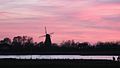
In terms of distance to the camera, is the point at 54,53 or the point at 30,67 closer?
the point at 30,67

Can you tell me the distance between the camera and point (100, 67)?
2137 inches

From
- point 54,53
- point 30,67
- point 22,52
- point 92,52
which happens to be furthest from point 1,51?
point 30,67

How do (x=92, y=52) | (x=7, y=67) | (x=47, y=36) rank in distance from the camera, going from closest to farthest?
(x=7, y=67) → (x=47, y=36) → (x=92, y=52)

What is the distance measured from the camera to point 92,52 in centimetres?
15412

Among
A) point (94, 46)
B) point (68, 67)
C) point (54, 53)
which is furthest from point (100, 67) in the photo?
point (94, 46)

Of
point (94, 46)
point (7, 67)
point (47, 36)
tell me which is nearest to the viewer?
point (7, 67)

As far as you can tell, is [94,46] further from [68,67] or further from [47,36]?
[68,67]

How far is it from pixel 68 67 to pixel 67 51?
10781 cm

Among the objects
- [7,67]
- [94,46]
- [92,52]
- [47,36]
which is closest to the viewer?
[7,67]

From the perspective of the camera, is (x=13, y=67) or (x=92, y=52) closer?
(x=13, y=67)

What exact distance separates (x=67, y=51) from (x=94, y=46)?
1608cm

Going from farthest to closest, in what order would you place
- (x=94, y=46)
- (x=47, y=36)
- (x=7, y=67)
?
(x=94, y=46) → (x=47, y=36) → (x=7, y=67)

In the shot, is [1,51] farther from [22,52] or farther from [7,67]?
[7,67]

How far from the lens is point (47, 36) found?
14488 cm
